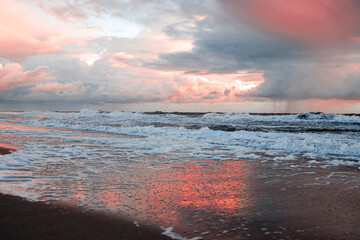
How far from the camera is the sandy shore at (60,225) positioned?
292cm

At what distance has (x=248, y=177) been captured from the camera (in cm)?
591

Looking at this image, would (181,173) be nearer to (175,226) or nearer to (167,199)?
(167,199)

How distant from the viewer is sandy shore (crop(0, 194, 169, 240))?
2920mm

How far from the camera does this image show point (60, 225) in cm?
318

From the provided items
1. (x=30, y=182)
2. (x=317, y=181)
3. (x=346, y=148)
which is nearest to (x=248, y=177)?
(x=317, y=181)

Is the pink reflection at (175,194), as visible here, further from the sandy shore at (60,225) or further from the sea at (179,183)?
the sandy shore at (60,225)

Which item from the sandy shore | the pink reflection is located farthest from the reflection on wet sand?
the sandy shore

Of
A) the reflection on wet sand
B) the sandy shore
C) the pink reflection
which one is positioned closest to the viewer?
the sandy shore

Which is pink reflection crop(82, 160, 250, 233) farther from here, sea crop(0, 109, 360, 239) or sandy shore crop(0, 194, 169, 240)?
sandy shore crop(0, 194, 169, 240)

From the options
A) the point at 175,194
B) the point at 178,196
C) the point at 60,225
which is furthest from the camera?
the point at 175,194

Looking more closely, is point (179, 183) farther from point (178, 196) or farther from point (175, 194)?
point (178, 196)

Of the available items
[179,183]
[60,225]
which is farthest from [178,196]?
[60,225]

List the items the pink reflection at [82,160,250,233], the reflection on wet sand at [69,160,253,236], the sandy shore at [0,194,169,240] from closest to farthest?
the sandy shore at [0,194,169,240]
the reflection on wet sand at [69,160,253,236]
the pink reflection at [82,160,250,233]

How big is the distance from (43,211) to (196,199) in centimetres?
217
